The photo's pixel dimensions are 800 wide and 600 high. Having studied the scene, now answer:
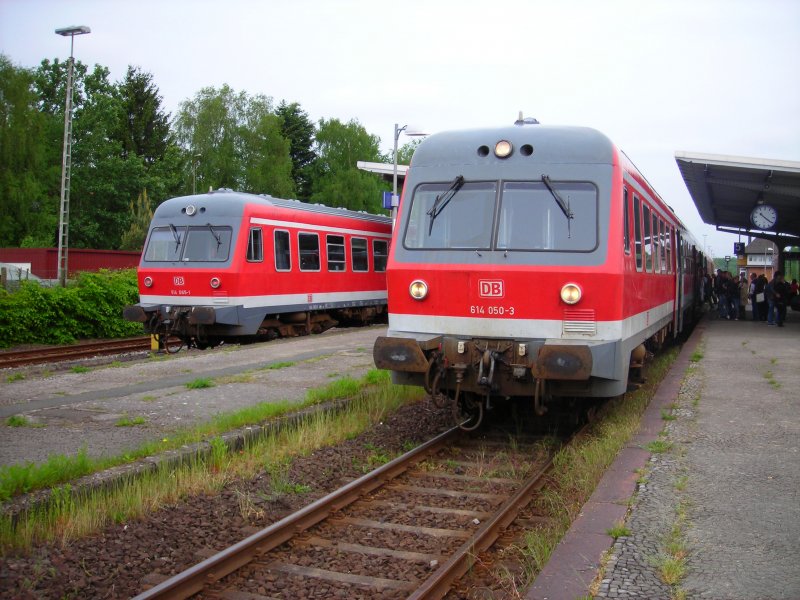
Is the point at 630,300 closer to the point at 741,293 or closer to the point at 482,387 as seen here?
the point at 482,387

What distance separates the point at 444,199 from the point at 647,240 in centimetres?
335

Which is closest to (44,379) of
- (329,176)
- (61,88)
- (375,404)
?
(375,404)

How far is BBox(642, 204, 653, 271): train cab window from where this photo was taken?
9617 mm

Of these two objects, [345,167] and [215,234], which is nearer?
[215,234]

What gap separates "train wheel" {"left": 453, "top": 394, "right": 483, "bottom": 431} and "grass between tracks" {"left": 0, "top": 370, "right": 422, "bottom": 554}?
969mm

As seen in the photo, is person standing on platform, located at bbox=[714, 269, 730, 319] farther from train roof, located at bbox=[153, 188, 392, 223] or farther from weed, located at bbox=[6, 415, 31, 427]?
weed, located at bbox=[6, 415, 31, 427]

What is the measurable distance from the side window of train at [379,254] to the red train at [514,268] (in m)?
12.8

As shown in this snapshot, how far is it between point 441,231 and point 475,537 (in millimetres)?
3453

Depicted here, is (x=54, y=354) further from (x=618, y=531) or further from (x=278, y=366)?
(x=618, y=531)

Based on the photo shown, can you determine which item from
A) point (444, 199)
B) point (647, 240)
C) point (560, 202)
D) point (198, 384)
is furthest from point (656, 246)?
point (198, 384)

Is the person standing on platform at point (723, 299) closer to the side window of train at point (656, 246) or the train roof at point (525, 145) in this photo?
the side window of train at point (656, 246)

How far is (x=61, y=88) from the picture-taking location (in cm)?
5400

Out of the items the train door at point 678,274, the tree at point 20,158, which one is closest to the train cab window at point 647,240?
the train door at point 678,274

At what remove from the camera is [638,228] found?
900 cm
